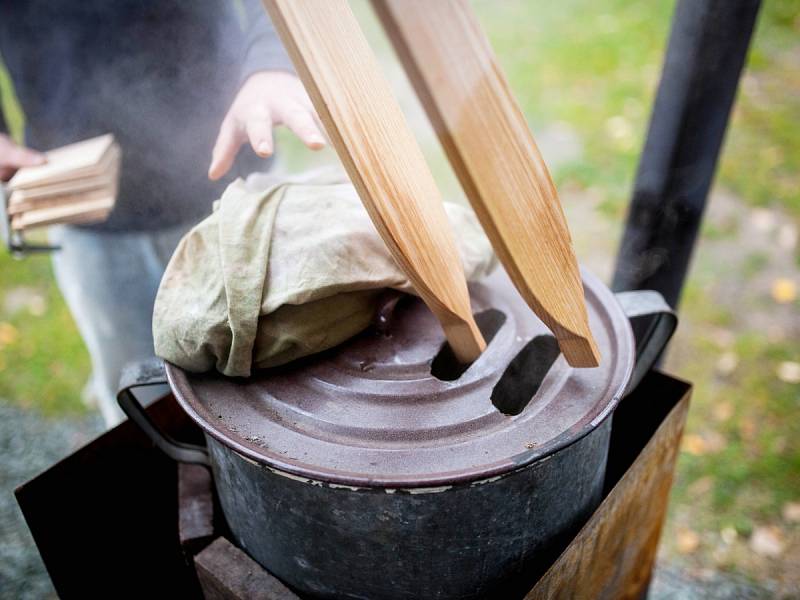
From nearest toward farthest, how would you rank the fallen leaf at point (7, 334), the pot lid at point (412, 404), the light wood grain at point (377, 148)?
the light wood grain at point (377, 148) → the pot lid at point (412, 404) → the fallen leaf at point (7, 334)

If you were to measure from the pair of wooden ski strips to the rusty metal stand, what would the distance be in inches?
23.0

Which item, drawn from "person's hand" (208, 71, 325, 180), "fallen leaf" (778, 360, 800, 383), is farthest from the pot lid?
"fallen leaf" (778, 360, 800, 383)

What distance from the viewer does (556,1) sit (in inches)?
271

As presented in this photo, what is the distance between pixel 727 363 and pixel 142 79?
3.28 m

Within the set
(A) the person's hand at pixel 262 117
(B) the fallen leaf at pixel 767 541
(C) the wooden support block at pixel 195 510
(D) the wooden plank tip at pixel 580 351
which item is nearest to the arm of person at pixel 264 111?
(A) the person's hand at pixel 262 117

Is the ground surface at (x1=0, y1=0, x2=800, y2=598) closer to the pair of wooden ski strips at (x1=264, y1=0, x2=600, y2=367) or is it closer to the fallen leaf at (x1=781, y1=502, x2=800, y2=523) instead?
the fallen leaf at (x1=781, y1=502, x2=800, y2=523)

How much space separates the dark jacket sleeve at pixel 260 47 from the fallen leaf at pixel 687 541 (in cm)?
258

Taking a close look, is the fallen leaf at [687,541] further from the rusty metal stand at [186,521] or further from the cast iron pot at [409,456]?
the cast iron pot at [409,456]

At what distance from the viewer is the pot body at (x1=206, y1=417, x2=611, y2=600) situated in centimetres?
135

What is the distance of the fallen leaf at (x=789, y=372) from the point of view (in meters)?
3.52

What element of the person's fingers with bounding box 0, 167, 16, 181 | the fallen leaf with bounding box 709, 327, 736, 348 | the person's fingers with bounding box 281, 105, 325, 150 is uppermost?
the person's fingers with bounding box 0, 167, 16, 181

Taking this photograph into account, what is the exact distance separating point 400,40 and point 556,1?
676cm

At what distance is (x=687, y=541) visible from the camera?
9.61 feet

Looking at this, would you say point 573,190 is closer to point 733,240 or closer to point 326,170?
point 733,240
